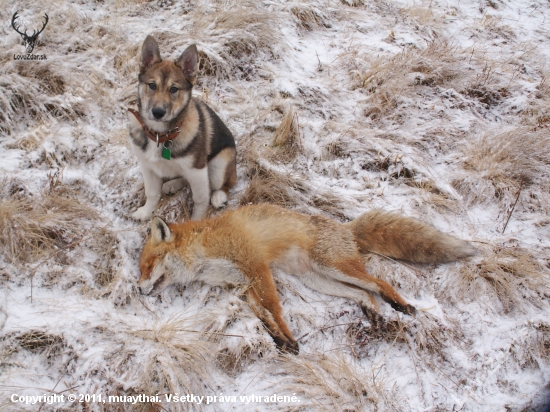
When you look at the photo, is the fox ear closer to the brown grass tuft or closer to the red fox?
the red fox

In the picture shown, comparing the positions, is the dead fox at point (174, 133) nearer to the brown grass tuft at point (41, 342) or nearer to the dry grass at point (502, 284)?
the brown grass tuft at point (41, 342)

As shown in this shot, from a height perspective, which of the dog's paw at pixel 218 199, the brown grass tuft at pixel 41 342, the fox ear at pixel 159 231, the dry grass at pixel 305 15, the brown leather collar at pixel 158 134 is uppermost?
the dry grass at pixel 305 15

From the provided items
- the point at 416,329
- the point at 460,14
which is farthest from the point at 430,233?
the point at 460,14

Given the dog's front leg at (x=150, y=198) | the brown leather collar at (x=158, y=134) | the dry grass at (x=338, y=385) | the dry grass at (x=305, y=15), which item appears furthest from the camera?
the dry grass at (x=305, y=15)

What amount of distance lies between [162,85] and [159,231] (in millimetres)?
1374

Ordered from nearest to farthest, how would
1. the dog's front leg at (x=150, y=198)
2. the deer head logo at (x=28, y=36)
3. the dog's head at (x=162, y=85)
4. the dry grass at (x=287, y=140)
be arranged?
the dog's head at (x=162, y=85) → the dog's front leg at (x=150, y=198) → the dry grass at (x=287, y=140) → the deer head logo at (x=28, y=36)

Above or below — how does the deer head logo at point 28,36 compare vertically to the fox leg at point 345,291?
above

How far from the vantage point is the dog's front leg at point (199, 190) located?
379cm

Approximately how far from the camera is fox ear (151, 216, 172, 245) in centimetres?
342

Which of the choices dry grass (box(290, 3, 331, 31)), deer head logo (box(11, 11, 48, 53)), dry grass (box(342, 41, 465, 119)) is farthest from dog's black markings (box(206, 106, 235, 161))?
dry grass (box(290, 3, 331, 31))

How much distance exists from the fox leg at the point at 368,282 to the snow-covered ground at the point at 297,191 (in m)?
0.12

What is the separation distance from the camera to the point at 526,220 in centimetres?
405

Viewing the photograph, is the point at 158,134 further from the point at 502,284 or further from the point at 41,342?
the point at 502,284

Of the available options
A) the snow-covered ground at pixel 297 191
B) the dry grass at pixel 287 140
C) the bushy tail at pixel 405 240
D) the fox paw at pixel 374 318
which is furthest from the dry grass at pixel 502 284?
the dry grass at pixel 287 140
